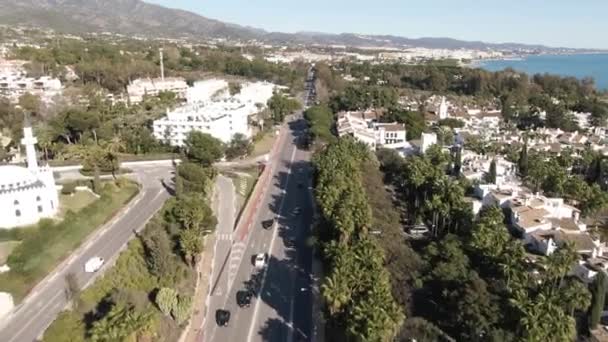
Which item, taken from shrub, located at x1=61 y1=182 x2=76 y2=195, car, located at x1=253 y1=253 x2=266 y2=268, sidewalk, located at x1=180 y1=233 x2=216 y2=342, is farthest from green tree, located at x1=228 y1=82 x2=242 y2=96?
car, located at x1=253 y1=253 x2=266 y2=268

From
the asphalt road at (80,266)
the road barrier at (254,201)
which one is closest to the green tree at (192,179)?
the asphalt road at (80,266)

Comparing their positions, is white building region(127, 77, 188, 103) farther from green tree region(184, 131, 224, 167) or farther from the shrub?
the shrub

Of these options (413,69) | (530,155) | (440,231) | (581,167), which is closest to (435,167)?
(440,231)

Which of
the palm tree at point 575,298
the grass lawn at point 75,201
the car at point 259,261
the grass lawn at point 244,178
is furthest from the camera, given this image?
the grass lawn at point 244,178

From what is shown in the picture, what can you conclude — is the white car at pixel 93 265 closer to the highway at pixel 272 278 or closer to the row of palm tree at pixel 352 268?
the highway at pixel 272 278

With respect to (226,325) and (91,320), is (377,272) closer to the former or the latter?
(226,325)

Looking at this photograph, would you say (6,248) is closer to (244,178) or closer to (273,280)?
→ (273,280)
